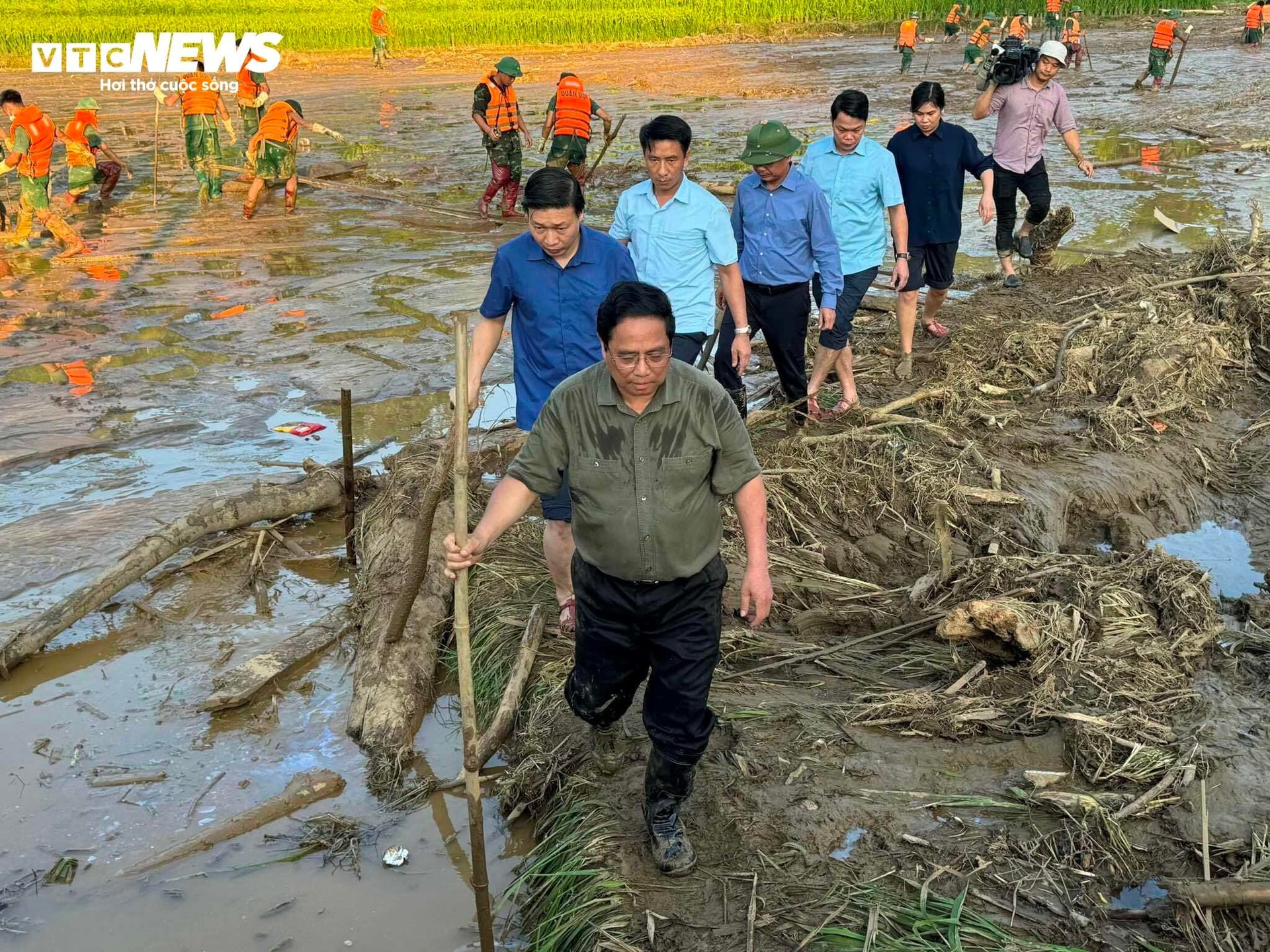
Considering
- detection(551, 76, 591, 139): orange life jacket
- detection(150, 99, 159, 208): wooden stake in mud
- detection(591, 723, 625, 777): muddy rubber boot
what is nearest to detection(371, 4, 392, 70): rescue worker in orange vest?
detection(150, 99, 159, 208): wooden stake in mud

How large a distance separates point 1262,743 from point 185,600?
182 inches

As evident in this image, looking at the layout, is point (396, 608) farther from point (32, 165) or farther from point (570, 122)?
point (32, 165)

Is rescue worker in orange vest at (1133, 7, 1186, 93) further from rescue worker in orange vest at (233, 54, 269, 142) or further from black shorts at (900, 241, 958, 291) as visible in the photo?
black shorts at (900, 241, 958, 291)

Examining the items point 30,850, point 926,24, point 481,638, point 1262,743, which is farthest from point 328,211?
point 926,24

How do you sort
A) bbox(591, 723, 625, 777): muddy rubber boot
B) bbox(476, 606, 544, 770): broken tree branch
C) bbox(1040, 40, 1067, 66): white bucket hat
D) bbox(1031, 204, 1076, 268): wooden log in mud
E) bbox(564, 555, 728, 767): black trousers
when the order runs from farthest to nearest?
bbox(1031, 204, 1076, 268): wooden log in mud < bbox(1040, 40, 1067, 66): white bucket hat < bbox(476, 606, 544, 770): broken tree branch < bbox(591, 723, 625, 777): muddy rubber boot < bbox(564, 555, 728, 767): black trousers

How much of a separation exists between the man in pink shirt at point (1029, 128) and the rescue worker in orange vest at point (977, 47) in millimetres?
19300

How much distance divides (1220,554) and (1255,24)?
29495 mm

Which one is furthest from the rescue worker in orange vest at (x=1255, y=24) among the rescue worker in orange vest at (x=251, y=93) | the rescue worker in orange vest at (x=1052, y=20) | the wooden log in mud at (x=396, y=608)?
the wooden log in mud at (x=396, y=608)

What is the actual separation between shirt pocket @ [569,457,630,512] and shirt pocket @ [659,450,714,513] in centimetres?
11

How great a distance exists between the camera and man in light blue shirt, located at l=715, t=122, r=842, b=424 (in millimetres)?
5793

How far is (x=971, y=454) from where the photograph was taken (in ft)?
20.5

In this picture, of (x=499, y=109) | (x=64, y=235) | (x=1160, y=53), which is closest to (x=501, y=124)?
(x=499, y=109)

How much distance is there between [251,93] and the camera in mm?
14672

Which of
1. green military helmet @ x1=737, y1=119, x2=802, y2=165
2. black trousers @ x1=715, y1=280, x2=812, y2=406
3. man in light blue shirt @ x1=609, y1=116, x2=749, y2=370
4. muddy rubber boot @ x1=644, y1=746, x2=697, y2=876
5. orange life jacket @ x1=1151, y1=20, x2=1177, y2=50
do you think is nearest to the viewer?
muddy rubber boot @ x1=644, y1=746, x2=697, y2=876
